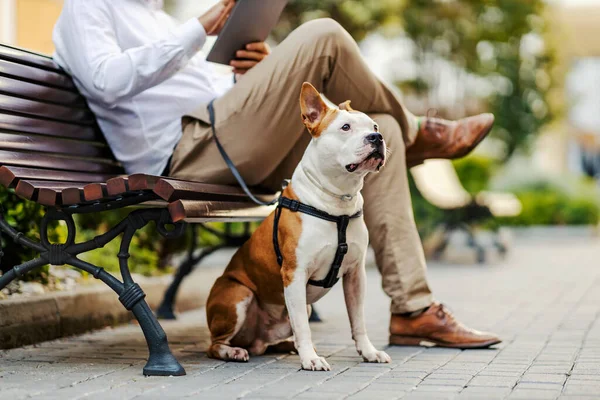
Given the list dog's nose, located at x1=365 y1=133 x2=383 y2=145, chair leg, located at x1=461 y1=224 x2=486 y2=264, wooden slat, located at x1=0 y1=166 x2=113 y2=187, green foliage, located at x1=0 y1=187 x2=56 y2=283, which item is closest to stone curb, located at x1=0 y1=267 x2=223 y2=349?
green foliage, located at x1=0 y1=187 x2=56 y2=283

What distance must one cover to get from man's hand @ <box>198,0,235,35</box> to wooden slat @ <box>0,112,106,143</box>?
0.74 m

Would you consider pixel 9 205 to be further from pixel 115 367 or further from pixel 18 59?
pixel 115 367

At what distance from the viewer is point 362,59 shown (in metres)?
3.87

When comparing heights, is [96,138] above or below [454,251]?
above

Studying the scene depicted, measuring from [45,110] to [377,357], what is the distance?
5.88ft

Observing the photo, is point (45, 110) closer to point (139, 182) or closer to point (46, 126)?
point (46, 126)

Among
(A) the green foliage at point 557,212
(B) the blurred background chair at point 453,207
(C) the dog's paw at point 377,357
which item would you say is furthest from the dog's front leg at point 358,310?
(A) the green foliage at point 557,212

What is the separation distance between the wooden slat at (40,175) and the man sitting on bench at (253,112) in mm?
328

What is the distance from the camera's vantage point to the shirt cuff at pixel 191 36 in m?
3.74

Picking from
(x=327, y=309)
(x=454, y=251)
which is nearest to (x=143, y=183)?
(x=327, y=309)

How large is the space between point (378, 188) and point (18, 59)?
66.3 inches

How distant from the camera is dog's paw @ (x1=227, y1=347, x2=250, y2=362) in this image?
3574 millimetres

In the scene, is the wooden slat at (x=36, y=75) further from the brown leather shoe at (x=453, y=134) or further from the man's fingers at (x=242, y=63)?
the brown leather shoe at (x=453, y=134)

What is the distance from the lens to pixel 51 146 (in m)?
3.79
